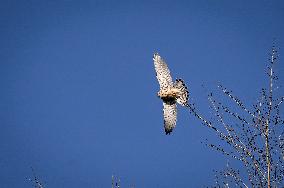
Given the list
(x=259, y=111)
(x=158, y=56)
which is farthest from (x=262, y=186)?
(x=158, y=56)

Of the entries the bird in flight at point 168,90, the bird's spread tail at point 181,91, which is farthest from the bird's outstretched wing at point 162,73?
the bird's spread tail at point 181,91

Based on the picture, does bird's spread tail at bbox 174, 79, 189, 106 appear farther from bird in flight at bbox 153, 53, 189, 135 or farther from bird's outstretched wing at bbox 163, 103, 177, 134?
bird's outstretched wing at bbox 163, 103, 177, 134

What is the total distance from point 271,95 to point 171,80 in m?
2.37

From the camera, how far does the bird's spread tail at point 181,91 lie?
6.93 metres

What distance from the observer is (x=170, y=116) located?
23.1 feet

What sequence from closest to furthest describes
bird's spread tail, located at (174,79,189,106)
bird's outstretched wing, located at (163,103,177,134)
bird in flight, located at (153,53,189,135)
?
bird's outstretched wing, located at (163,103,177,134) < bird's spread tail, located at (174,79,189,106) < bird in flight, located at (153,53,189,135)

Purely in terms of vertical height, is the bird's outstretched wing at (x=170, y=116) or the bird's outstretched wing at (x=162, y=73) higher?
the bird's outstretched wing at (x=162, y=73)

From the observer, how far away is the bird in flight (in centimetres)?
710

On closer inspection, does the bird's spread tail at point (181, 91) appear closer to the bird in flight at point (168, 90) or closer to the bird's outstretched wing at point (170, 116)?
the bird in flight at point (168, 90)

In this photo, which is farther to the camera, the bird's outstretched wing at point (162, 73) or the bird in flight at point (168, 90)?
the bird's outstretched wing at point (162, 73)

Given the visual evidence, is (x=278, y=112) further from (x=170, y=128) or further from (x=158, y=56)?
(x=158, y=56)

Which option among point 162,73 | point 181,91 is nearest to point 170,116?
point 181,91

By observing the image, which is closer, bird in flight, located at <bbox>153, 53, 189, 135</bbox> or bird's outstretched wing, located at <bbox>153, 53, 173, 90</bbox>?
bird in flight, located at <bbox>153, 53, 189, 135</bbox>

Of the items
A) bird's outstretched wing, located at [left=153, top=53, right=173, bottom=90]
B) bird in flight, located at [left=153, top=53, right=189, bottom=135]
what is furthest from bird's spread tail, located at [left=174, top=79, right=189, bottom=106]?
bird's outstretched wing, located at [left=153, top=53, right=173, bottom=90]
